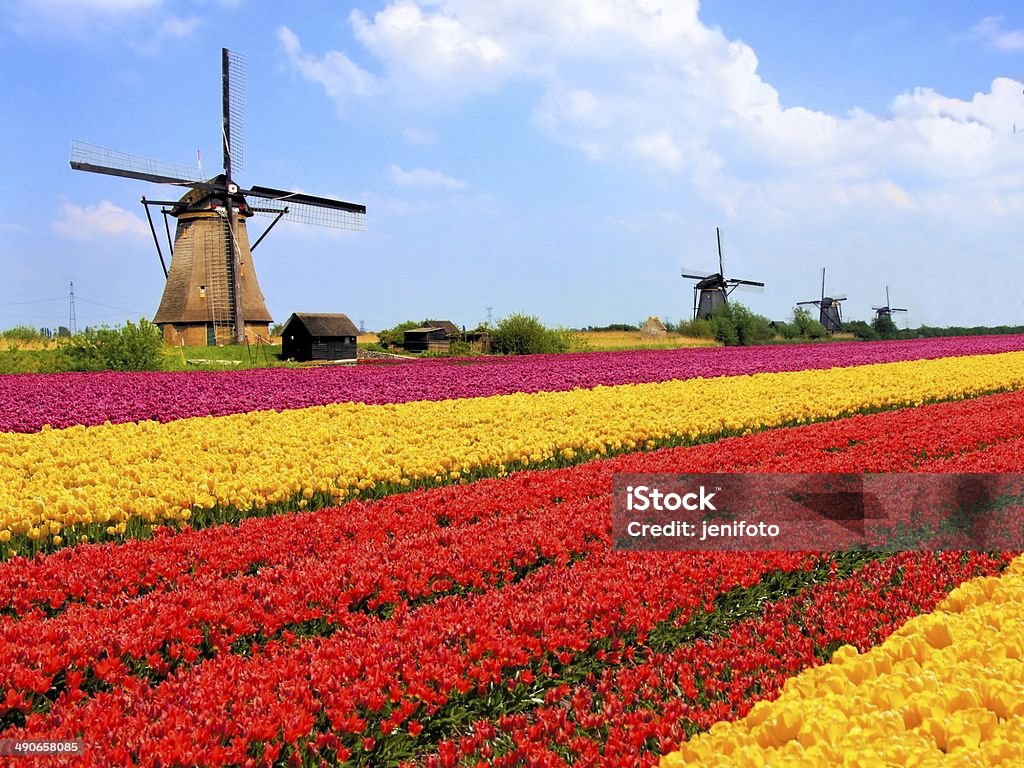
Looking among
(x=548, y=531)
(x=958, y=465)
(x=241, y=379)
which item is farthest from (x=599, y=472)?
(x=241, y=379)

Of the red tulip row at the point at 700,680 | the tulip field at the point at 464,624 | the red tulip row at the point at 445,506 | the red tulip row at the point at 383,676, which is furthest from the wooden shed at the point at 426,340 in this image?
the red tulip row at the point at 383,676

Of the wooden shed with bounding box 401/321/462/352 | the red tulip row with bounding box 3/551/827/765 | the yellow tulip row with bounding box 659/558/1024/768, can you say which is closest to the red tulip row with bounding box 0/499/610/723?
the red tulip row with bounding box 3/551/827/765

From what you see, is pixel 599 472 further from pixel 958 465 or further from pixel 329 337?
pixel 329 337

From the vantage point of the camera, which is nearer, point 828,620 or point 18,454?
point 828,620

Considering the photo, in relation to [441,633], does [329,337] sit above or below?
above

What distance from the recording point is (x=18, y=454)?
1149 cm

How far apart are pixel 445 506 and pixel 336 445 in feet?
13.9

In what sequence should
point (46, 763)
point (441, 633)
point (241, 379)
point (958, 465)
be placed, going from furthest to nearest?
point (241, 379) < point (958, 465) < point (441, 633) < point (46, 763)

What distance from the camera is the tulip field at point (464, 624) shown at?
352 centimetres

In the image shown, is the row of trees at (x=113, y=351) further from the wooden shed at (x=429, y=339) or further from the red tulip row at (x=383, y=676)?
the red tulip row at (x=383, y=676)

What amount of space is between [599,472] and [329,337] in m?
34.9

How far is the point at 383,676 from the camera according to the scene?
4.05 m

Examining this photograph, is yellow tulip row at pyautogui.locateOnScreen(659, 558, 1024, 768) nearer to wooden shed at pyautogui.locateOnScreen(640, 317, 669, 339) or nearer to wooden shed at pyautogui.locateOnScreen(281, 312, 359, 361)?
wooden shed at pyautogui.locateOnScreen(281, 312, 359, 361)

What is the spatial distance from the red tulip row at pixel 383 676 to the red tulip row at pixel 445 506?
1.34 meters
